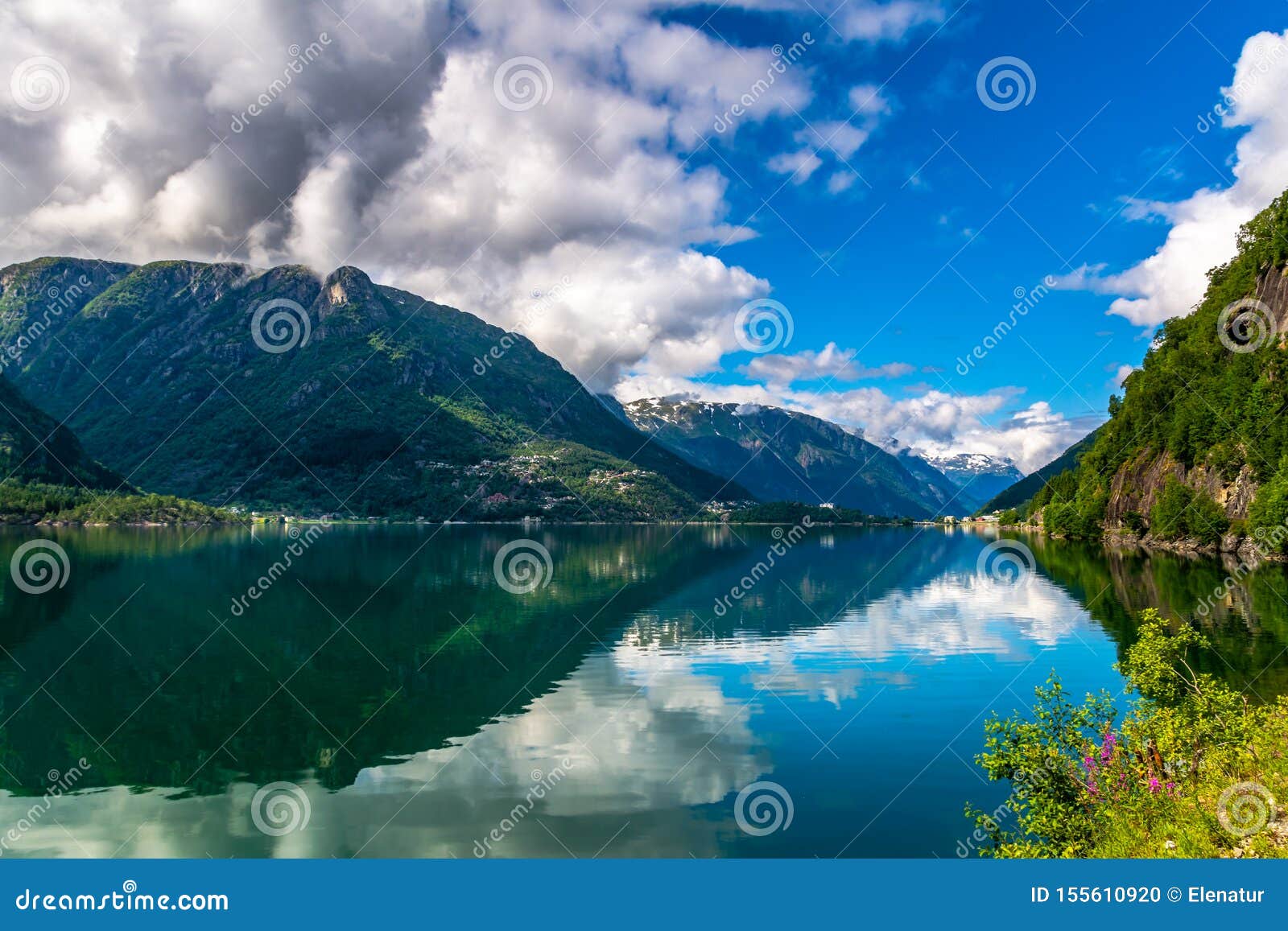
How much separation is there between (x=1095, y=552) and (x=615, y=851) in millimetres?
116629

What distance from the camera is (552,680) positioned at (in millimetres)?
34750

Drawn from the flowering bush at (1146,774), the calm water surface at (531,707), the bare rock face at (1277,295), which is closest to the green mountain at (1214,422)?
the bare rock face at (1277,295)

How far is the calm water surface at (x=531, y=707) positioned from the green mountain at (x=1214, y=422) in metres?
41.9

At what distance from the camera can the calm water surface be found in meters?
19.1

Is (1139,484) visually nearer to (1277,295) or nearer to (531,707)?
(1277,295)

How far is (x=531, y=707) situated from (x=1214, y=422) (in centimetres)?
12024

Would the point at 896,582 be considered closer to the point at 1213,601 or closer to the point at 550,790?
the point at 1213,601

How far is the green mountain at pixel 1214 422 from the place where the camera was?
99.5 meters

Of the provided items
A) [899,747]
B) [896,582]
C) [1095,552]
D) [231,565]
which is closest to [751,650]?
[899,747]

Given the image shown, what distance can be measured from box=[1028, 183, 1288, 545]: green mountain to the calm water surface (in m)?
41.9

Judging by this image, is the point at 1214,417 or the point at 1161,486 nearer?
the point at 1214,417

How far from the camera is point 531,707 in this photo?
30297 mm

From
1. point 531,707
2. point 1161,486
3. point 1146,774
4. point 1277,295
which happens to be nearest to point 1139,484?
point 1161,486

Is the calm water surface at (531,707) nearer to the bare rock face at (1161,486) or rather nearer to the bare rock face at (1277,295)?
the bare rock face at (1161,486)
